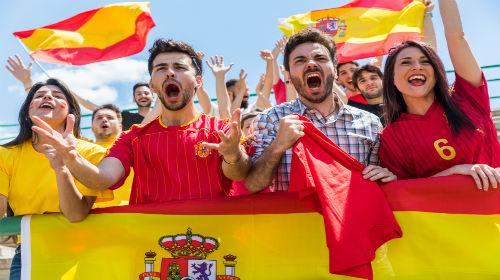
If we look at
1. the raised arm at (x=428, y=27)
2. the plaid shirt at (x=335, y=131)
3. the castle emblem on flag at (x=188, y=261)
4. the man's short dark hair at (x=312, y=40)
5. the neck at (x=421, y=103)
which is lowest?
the castle emblem on flag at (x=188, y=261)

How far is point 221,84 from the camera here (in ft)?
19.2

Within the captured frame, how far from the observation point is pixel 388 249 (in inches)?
108

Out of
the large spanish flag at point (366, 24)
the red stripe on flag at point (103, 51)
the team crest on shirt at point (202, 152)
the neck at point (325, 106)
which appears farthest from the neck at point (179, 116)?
the red stripe on flag at point (103, 51)

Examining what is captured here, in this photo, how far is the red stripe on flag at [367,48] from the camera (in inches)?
275

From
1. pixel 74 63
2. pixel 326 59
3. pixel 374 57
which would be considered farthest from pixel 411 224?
pixel 74 63

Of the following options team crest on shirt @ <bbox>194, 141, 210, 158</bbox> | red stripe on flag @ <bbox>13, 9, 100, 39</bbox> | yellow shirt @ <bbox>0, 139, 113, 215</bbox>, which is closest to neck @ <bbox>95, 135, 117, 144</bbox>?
yellow shirt @ <bbox>0, 139, 113, 215</bbox>

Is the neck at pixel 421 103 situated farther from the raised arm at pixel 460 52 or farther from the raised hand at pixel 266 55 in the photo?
the raised hand at pixel 266 55

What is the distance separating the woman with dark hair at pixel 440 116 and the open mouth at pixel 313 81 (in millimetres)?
430

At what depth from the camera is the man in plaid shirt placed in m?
3.15

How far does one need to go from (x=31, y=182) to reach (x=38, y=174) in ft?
0.20

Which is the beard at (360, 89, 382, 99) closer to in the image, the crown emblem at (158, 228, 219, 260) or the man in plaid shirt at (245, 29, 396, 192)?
the man in plaid shirt at (245, 29, 396, 192)

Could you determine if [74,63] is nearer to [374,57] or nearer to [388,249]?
[374,57]

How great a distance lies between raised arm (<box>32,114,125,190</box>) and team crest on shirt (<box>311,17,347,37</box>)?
5.42 meters

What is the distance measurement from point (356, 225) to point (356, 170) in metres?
0.39
